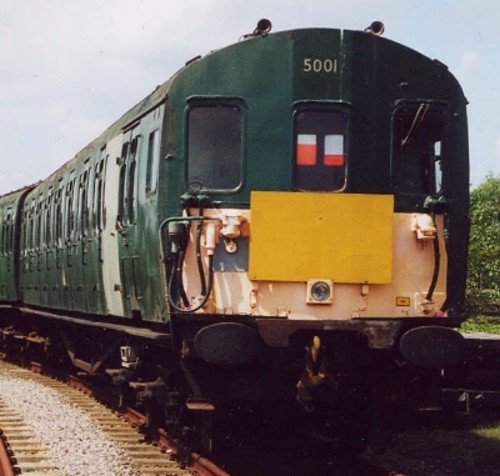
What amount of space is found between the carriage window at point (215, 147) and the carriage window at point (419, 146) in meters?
1.23

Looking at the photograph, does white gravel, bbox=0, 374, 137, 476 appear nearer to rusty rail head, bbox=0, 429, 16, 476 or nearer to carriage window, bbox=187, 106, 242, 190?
rusty rail head, bbox=0, 429, 16, 476

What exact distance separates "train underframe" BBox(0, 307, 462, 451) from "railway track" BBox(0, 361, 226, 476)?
48 centimetres

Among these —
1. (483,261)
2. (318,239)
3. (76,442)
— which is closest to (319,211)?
(318,239)

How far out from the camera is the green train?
8.63 m

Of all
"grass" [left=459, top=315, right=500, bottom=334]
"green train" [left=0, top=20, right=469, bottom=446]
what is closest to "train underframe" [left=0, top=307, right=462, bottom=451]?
"green train" [left=0, top=20, right=469, bottom=446]

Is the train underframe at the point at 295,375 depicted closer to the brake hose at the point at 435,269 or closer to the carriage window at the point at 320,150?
the brake hose at the point at 435,269

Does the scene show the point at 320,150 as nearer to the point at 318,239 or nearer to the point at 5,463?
the point at 318,239

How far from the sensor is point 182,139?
8.93 meters

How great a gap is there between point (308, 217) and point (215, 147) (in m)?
0.94

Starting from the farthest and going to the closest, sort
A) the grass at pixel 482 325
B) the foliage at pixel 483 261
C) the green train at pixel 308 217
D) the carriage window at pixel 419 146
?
1. the foliage at pixel 483 261
2. the grass at pixel 482 325
3. the carriage window at pixel 419 146
4. the green train at pixel 308 217

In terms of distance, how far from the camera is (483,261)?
158 ft

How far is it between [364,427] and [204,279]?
6.38ft

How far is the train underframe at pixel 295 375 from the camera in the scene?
8531 mm

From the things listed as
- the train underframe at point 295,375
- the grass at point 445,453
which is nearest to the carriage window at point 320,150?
the train underframe at point 295,375
